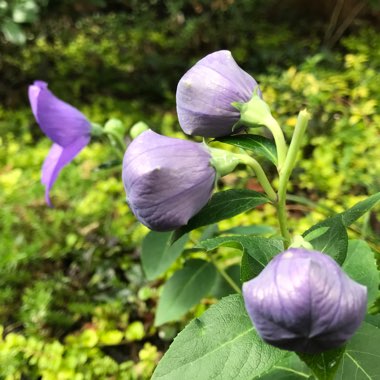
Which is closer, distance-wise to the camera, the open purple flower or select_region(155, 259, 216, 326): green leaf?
the open purple flower

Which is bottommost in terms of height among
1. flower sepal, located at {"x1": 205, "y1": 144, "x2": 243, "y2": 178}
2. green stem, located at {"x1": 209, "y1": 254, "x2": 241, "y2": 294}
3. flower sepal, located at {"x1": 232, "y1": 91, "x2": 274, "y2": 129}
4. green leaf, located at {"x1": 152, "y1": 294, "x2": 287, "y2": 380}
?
green stem, located at {"x1": 209, "y1": 254, "x2": 241, "y2": 294}

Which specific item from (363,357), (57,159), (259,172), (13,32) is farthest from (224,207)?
(13,32)

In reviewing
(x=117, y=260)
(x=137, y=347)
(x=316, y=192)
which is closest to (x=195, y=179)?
(x=137, y=347)

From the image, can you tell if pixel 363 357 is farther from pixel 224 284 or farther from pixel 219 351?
pixel 224 284

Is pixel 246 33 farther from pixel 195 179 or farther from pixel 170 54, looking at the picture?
pixel 195 179

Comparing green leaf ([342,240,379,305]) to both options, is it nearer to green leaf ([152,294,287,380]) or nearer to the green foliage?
green leaf ([152,294,287,380])

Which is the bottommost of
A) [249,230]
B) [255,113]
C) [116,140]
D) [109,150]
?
[109,150]

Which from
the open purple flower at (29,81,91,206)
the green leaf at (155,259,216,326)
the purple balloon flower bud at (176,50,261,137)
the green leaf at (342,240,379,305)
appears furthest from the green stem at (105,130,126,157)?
the green leaf at (342,240,379,305)
